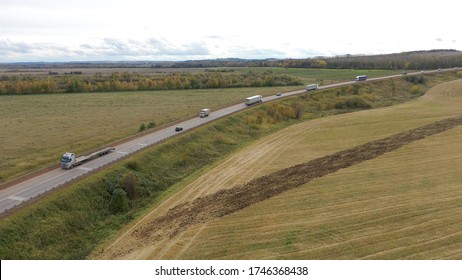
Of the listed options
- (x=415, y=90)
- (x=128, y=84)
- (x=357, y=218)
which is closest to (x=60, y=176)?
(x=357, y=218)

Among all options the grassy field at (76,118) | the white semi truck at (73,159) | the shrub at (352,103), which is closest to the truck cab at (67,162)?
the white semi truck at (73,159)

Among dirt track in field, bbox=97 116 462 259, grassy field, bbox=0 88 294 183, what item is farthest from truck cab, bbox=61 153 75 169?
dirt track in field, bbox=97 116 462 259

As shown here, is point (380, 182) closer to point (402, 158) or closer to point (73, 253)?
point (402, 158)

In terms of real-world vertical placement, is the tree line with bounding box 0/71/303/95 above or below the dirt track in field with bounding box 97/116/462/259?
above

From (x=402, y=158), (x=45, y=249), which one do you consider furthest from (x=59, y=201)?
(x=402, y=158)

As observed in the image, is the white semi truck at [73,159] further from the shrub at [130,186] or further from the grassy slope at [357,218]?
the grassy slope at [357,218]

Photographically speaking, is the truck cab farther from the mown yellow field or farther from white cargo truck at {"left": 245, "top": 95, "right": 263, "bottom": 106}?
white cargo truck at {"left": 245, "top": 95, "right": 263, "bottom": 106}
